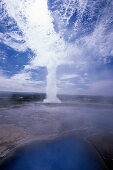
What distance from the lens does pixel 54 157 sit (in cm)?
578

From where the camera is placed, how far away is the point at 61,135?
849 cm

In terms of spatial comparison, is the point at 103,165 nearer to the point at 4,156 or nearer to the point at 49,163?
the point at 49,163

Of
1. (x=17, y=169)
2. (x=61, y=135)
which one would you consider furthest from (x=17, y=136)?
(x=61, y=135)

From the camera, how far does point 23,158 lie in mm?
5566

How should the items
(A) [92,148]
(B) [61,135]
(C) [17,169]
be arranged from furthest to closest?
(B) [61,135] → (A) [92,148] → (C) [17,169]

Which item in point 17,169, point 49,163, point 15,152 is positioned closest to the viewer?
point 17,169

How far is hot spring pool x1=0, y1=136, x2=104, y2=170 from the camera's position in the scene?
503 centimetres

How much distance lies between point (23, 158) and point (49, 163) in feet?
5.84

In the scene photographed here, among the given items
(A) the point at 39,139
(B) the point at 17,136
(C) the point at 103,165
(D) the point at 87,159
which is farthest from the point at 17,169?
(C) the point at 103,165

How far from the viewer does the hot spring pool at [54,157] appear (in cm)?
503

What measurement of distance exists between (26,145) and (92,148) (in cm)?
529

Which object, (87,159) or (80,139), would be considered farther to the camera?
(80,139)

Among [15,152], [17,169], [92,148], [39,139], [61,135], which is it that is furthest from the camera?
[61,135]

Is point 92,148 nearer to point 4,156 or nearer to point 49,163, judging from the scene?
point 49,163
